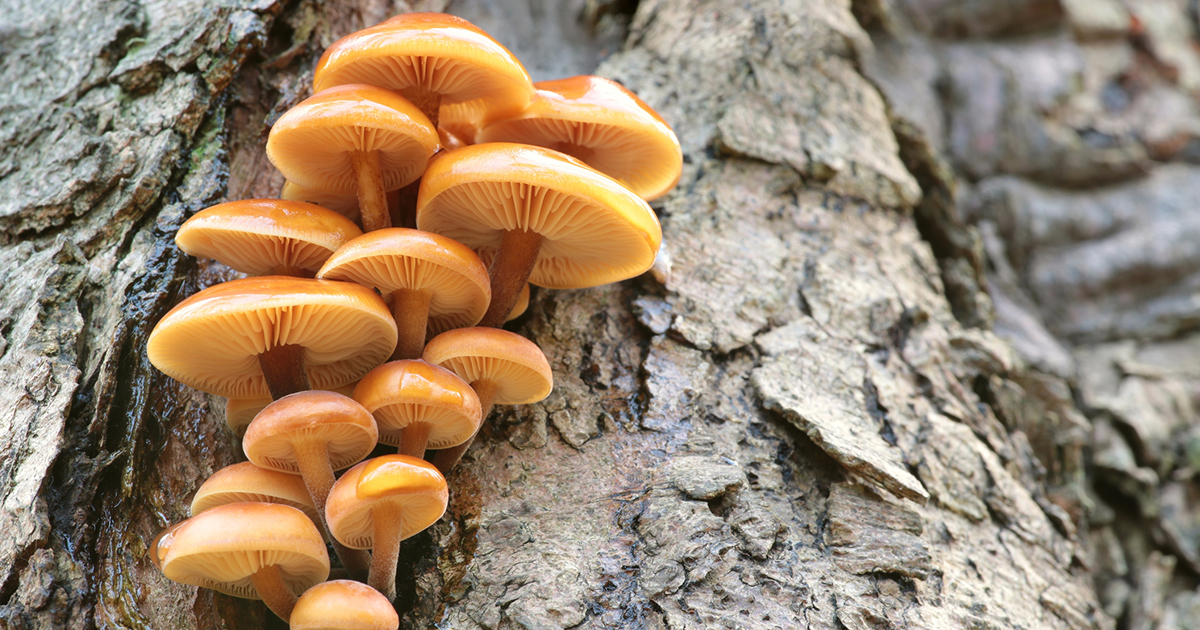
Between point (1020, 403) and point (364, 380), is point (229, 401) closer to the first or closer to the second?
point (364, 380)

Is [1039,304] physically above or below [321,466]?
below

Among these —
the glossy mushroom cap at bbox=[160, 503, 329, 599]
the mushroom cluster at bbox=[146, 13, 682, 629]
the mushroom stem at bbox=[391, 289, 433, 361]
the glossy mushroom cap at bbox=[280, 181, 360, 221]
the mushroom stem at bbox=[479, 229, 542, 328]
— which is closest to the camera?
A: the glossy mushroom cap at bbox=[160, 503, 329, 599]

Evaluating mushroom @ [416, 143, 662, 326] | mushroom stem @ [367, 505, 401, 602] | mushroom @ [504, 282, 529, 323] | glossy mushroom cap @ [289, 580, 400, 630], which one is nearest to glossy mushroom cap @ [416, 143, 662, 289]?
mushroom @ [416, 143, 662, 326]

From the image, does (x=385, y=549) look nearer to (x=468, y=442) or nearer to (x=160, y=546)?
(x=468, y=442)

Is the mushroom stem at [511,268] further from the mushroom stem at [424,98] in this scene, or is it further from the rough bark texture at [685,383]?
the mushroom stem at [424,98]

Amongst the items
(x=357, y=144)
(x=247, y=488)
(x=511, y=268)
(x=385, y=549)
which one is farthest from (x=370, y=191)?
(x=385, y=549)

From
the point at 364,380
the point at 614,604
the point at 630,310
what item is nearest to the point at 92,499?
the point at 364,380

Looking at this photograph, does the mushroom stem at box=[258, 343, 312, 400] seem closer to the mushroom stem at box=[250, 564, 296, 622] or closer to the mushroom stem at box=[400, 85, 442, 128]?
the mushroom stem at box=[250, 564, 296, 622]
